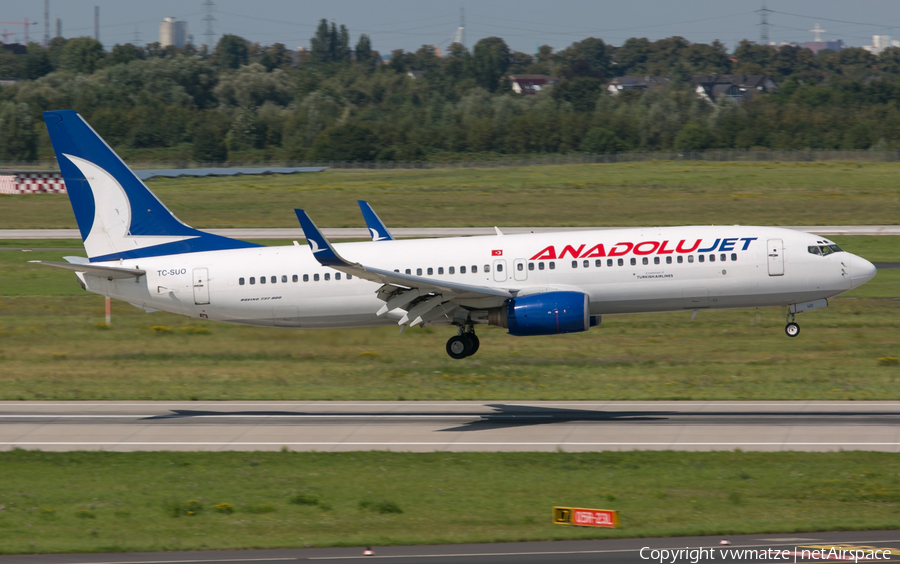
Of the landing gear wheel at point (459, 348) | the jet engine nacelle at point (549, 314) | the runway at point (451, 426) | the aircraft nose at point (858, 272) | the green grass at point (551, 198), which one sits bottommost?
the runway at point (451, 426)

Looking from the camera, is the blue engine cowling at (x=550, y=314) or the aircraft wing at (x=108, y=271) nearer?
the blue engine cowling at (x=550, y=314)

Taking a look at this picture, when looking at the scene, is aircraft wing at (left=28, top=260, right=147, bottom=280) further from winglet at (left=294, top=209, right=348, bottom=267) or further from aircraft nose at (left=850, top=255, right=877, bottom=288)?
aircraft nose at (left=850, top=255, right=877, bottom=288)

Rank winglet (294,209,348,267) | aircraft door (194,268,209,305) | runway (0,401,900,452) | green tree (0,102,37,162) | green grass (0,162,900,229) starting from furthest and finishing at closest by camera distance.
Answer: green tree (0,102,37,162)
green grass (0,162,900,229)
aircraft door (194,268,209,305)
winglet (294,209,348,267)
runway (0,401,900,452)

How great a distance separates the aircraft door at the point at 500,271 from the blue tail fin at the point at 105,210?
→ 446 inches

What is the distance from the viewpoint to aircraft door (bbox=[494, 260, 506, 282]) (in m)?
38.8

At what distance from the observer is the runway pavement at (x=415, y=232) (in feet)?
278

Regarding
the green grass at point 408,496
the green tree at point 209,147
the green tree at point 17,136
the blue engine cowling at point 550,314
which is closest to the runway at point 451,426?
the green grass at point 408,496

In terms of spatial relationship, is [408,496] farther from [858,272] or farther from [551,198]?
[551,198]

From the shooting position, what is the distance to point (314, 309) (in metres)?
39.9

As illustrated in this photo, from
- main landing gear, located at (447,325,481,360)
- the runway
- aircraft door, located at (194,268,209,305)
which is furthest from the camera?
aircraft door, located at (194,268,209,305)

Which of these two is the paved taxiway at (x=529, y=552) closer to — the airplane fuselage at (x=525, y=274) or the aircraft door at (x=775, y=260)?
the airplane fuselage at (x=525, y=274)

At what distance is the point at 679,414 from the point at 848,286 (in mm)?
8377

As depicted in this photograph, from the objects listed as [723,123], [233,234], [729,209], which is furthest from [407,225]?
[723,123]

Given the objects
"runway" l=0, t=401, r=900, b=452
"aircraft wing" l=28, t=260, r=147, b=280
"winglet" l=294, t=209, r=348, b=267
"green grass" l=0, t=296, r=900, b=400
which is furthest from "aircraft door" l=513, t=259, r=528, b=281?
"aircraft wing" l=28, t=260, r=147, b=280
